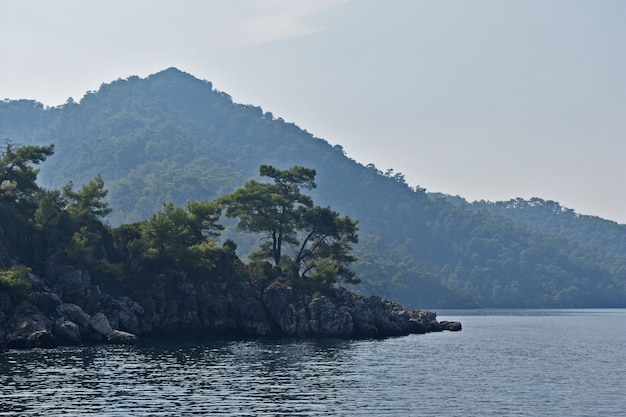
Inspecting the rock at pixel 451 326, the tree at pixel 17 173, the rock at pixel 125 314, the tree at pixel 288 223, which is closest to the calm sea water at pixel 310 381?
the rock at pixel 125 314

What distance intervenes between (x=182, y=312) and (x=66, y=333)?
74.7ft

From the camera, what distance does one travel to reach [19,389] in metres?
56.4

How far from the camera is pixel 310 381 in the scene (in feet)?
212

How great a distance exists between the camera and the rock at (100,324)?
93.9 meters

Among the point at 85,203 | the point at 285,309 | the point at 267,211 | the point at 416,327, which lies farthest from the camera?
the point at 416,327

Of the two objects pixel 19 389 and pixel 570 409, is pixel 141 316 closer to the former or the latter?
pixel 19 389

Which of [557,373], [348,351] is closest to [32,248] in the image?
[348,351]

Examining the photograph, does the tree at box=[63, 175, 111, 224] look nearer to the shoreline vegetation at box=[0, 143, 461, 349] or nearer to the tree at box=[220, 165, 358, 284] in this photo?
the shoreline vegetation at box=[0, 143, 461, 349]

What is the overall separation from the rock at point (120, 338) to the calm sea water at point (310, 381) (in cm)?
376

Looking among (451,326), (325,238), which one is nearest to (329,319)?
(325,238)

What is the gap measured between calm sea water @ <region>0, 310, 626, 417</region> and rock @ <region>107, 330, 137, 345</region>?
12.3ft

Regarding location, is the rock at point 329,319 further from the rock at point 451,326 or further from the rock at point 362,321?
the rock at point 451,326

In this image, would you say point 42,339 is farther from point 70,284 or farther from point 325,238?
point 325,238

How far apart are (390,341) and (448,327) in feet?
115
